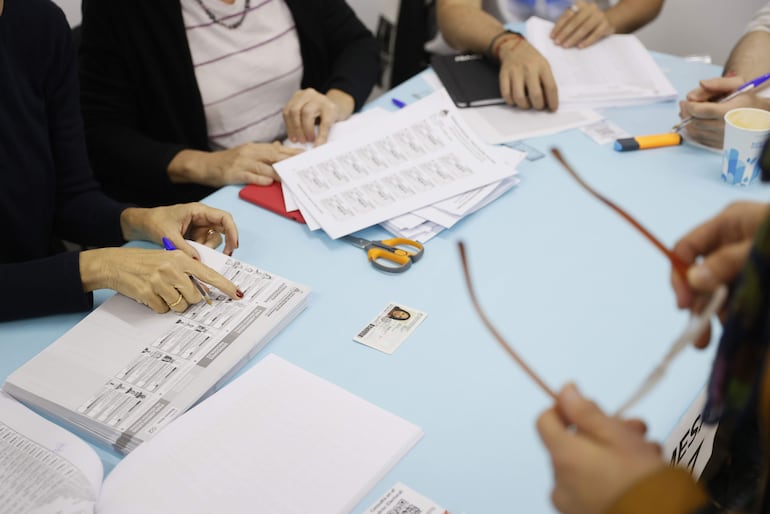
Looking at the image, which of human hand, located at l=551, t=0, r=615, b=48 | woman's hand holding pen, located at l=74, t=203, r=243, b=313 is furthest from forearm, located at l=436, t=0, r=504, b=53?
woman's hand holding pen, located at l=74, t=203, r=243, b=313

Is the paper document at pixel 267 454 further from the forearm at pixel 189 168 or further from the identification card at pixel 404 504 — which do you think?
the forearm at pixel 189 168

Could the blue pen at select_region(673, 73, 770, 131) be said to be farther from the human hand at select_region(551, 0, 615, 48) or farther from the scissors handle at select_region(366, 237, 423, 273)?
the scissors handle at select_region(366, 237, 423, 273)

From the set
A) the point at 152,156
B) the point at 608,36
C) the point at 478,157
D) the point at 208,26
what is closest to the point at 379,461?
the point at 478,157

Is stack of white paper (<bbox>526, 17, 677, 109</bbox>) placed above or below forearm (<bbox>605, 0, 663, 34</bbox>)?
below

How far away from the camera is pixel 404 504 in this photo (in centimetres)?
75

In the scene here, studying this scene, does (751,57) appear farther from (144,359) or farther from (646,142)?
(144,359)

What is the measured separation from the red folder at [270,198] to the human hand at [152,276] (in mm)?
255

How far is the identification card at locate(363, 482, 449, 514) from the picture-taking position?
29.0 inches

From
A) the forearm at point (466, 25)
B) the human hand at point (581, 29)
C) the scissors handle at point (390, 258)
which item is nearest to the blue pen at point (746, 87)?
the human hand at point (581, 29)

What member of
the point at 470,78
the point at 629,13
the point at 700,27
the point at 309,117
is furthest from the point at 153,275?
the point at 700,27

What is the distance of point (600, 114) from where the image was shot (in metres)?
1.47

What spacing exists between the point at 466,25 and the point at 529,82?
0.40m

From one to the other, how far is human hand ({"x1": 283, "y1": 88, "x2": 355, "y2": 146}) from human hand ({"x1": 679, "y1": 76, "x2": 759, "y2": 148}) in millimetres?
691

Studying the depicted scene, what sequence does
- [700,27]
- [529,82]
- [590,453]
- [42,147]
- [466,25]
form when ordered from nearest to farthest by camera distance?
1. [590,453]
2. [42,147]
3. [529,82]
4. [466,25]
5. [700,27]
